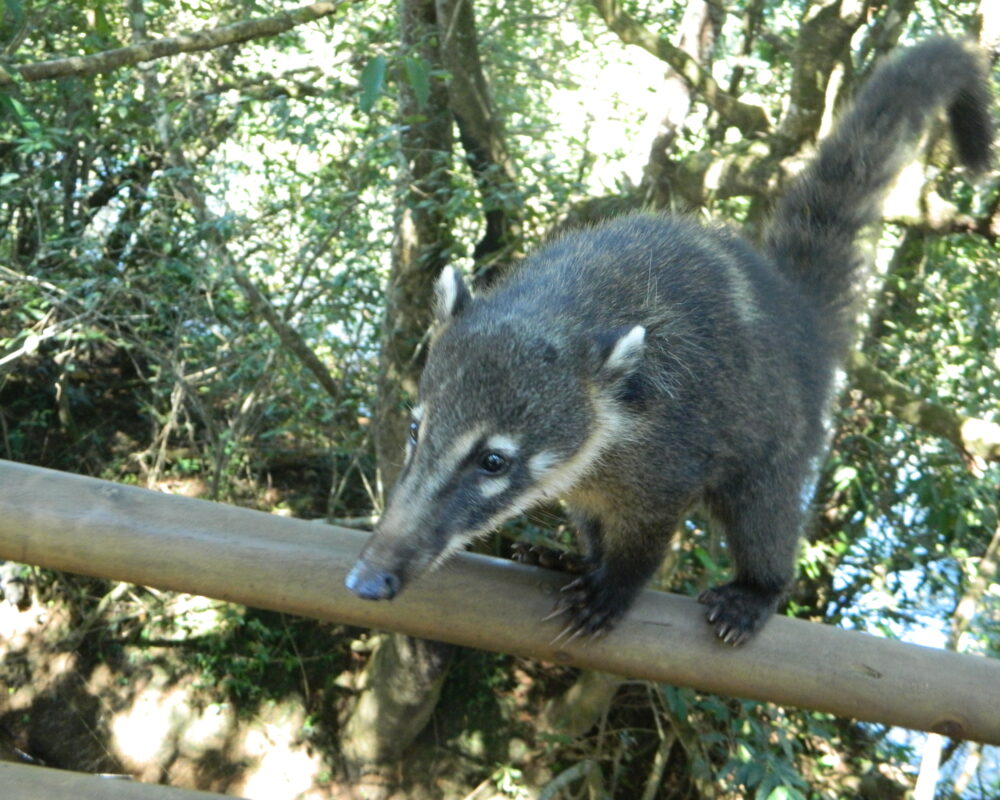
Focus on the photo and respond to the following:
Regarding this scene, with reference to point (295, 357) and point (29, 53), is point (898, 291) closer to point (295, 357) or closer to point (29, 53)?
point (295, 357)

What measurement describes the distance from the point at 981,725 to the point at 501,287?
1.53 m

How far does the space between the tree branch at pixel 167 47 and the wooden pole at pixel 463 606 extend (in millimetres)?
1848

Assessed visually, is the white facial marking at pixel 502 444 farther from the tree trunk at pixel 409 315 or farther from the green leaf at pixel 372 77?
the tree trunk at pixel 409 315

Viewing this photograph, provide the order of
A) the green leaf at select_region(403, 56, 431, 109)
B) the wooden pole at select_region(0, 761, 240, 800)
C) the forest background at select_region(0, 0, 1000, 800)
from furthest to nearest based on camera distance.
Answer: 1. the forest background at select_region(0, 0, 1000, 800)
2. the green leaf at select_region(403, 56, 431, 109)
3. the wooden pole at select_region(0, 761, 240, 800)

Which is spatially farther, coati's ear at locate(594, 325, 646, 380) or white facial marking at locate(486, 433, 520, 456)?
coati's ear at locate(594, 325, 646, 380)

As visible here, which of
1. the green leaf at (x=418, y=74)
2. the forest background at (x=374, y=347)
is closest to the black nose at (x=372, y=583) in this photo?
the green leaf at (x=418, y=74)

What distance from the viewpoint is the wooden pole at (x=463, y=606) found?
198cm

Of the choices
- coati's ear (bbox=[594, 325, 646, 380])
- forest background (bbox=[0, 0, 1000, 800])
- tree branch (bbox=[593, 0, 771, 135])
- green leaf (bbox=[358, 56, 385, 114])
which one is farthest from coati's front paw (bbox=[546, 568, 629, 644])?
tree branch (bbox=[593, 0, 771, 135])

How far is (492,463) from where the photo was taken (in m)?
2.18

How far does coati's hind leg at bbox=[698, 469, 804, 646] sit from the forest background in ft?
4.30

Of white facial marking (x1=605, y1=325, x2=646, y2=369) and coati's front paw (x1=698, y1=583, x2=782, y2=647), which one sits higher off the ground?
white facial marking (x1=605, y1=325, x2=646, y2=369)

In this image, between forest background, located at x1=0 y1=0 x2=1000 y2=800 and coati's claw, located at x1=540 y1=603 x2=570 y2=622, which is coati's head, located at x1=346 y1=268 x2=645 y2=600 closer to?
coati's claw, located at x1=540 y1=603 x2=570 y2=622

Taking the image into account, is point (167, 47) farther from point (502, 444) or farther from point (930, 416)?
point (930, 416)

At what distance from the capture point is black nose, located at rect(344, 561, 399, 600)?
1.93 meters
